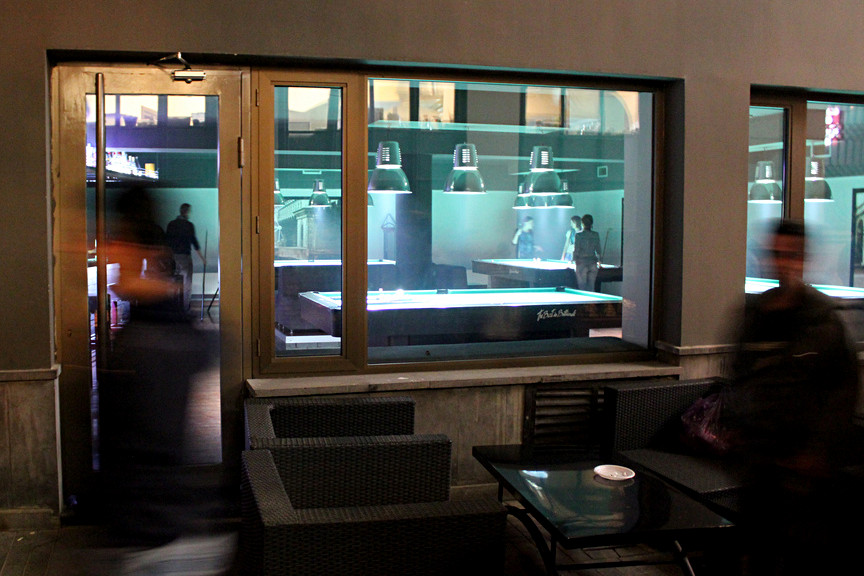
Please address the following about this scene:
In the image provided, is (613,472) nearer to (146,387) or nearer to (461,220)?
(146,387)

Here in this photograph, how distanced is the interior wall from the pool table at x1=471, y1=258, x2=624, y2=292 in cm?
136

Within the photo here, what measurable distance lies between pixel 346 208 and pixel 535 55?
4.52ft

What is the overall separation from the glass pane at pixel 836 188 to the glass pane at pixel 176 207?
383cm

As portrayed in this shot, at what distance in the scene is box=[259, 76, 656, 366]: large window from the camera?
4637 mm

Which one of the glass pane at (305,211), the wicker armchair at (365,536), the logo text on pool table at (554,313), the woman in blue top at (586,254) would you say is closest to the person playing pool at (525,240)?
the woman in blue top at (586,254)

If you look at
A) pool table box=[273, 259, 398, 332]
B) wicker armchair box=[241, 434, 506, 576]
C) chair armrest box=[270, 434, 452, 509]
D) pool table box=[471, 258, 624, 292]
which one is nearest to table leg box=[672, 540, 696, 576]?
chair armrest box=[270, 434, 452, 509]

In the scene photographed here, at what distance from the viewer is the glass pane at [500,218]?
197 inches

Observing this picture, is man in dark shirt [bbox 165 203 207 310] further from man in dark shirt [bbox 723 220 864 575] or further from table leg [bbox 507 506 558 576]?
man in dark shirt [bbox 723 220 864 575]

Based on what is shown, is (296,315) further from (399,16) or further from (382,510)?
(382,510)

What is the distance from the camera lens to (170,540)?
4113 mm

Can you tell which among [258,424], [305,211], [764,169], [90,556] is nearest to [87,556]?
[90,556]

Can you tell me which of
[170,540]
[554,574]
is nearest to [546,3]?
[554,574]

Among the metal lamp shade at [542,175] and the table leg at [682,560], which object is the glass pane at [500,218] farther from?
the table leg at [682,560]

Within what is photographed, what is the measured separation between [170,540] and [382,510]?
78.7 inches
